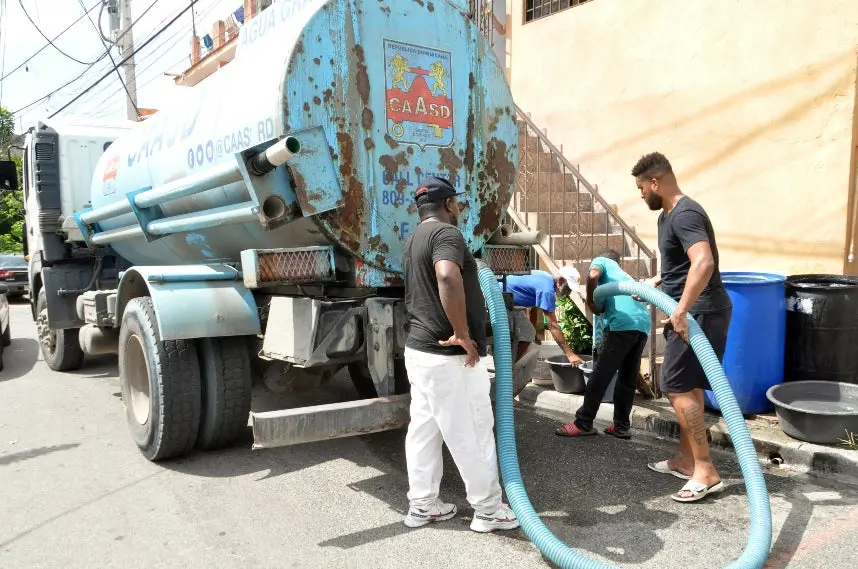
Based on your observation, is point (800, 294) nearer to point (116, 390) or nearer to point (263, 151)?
point (263, 151)

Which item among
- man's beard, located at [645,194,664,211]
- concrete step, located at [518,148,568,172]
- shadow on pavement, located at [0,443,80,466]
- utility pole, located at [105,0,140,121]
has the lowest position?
shadow on pavement, located at [0,443,80,466]

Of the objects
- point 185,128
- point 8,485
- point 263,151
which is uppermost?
point 185,128

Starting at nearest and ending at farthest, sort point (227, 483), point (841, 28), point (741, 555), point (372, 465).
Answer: point (741, 555)
point (227, 483)
point (372, 465)
point (841, 28)

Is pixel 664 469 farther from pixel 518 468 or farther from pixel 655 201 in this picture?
pixel 655 201

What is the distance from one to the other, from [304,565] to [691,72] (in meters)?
6.69

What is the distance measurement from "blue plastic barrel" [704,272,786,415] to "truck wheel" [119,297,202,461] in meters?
3.56

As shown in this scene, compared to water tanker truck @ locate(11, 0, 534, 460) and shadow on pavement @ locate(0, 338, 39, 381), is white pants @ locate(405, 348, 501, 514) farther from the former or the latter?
shadow on pavement @ locate(0, 338, 39, 381)

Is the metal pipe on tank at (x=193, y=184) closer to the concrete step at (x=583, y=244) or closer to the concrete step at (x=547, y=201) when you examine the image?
the concrete step at (x=583, y=244)

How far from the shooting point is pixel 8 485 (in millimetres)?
4102

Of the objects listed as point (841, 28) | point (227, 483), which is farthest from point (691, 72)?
point (227, 483)

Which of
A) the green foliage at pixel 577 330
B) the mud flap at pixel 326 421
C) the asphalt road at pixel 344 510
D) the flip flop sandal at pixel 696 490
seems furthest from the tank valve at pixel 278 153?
the green foliage at pixel 577 330

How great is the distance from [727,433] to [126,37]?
50.2ft

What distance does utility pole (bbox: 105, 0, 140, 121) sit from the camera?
14703mm

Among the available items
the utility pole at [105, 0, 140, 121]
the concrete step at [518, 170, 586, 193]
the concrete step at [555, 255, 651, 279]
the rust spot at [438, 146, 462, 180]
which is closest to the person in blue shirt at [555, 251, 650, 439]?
the rust spot at [438, 146, 462, 180]
